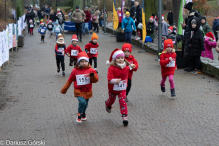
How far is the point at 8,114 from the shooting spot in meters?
8.70

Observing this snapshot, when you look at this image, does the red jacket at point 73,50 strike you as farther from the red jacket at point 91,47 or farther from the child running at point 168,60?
the child running at point 168,60

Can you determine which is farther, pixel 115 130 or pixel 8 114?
pixel 8 114

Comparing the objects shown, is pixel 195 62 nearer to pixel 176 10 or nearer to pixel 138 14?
pixel 138 14

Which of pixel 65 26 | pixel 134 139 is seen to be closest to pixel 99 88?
pixel 134 139

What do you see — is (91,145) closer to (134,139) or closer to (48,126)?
(134,139)

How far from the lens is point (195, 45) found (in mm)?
13758

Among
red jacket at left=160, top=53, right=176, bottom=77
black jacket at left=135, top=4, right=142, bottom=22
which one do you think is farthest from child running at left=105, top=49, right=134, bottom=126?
black jacket at left=135, top=4, right=142, bottom=22

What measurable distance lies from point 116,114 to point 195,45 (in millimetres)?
6185

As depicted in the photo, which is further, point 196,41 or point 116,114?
point 196,41

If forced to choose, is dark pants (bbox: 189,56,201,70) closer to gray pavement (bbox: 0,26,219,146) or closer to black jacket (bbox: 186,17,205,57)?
black jacket (bbox: 186,17,205,57)

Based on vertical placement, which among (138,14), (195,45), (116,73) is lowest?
(116,73)

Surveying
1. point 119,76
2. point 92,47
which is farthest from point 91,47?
point 119,76

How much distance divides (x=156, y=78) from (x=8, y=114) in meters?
→ 5.94

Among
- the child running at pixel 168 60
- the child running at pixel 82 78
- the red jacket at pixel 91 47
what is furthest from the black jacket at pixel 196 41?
the child running at pixel 82 78
